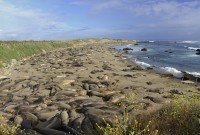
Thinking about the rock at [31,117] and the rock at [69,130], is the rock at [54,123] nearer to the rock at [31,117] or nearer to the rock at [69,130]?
the rock at [69,130]

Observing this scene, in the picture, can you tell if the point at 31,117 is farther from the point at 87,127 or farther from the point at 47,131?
the point at 87,127

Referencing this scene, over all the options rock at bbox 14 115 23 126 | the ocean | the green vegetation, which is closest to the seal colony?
rock at bbox 14 115 23 126

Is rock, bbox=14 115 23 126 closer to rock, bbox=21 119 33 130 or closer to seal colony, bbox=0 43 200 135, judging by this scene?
seal colony, bbox=0 43 200 135

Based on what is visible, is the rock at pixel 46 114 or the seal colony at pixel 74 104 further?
the rock at pixel 46 114

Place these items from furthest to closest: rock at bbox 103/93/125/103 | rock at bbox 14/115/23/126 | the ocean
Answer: the ocean → rock at bbox 103/93/125/103 → rock at bbox 14/115/23/126

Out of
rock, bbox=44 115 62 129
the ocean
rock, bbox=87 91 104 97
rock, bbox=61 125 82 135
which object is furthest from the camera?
the ocean

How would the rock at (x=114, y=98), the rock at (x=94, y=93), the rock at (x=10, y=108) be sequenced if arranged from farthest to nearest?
the rock at (x=94, y=93) < the rock at (x=114, y=98) < the rock at (x=10, y=108)

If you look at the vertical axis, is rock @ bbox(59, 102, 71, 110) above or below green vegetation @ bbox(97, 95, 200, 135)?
below

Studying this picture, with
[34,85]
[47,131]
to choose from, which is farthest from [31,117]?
[34,85]

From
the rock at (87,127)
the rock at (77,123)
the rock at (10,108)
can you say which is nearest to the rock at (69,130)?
the rock at (77,123)

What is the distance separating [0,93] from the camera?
19.5m

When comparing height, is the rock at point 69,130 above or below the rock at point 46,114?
above

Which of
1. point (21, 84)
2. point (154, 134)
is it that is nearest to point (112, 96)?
point (154, 134)

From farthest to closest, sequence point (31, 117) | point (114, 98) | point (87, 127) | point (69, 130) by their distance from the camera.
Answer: point (114, 98), point (31, 117), point (69, 130), point (87, 127)
